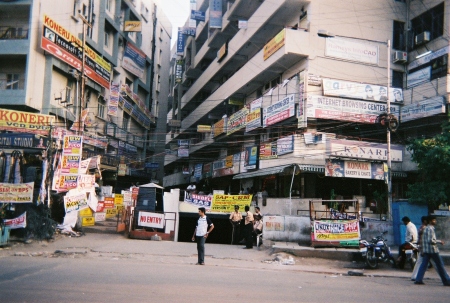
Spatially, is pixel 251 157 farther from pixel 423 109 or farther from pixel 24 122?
pixel 24 122

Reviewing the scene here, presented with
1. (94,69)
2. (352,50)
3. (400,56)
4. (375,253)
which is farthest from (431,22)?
(94,69)

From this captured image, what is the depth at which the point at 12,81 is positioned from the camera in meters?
28.3

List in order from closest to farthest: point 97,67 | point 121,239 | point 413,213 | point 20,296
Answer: point 20,296 < point 413,213 < point 121,239 < point 97,67

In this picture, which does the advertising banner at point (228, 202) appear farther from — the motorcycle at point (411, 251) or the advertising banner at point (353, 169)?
the motorcycle at point (411, 251)

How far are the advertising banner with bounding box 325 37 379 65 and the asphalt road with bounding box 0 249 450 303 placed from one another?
15.6 meters

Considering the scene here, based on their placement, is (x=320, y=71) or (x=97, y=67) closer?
(x=320, y=71)

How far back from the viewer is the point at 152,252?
1459cm

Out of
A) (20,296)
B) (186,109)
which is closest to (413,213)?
(20,296)

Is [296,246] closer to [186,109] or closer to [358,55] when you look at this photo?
[358,55]

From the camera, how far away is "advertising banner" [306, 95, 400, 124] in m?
22.6

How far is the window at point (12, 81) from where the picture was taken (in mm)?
28188

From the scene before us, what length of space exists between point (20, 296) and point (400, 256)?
10.6 meters

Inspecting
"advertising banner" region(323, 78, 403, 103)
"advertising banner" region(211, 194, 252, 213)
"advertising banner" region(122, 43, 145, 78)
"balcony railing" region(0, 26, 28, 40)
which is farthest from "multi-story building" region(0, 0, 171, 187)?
"advertising banner" region(323, 78, 403, 103)

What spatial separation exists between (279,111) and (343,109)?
3.52 metres
